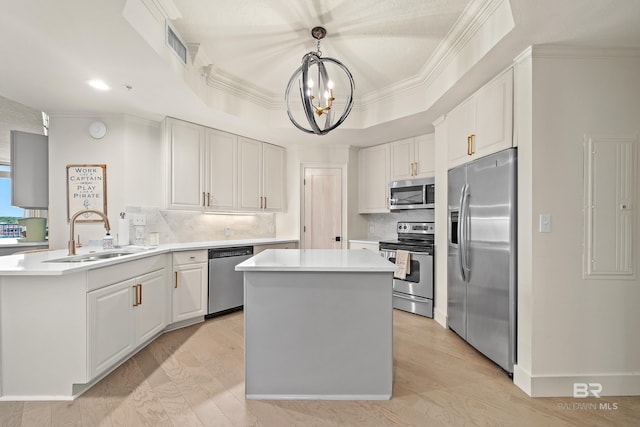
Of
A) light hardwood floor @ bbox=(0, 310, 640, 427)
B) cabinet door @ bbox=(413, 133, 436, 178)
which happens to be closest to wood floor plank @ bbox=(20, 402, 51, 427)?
light hardwood floor @ bbox=(0, 310, 640, 427)

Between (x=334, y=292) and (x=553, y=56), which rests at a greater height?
(x=553, y=56)

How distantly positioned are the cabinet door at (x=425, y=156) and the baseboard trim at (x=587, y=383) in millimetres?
2380

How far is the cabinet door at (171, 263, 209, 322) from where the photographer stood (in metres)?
3.12

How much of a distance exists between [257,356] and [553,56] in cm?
280

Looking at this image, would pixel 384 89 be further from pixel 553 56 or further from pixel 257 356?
pixel 257 356

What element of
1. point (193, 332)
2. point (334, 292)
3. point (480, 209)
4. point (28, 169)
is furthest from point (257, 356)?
point (28, 169)

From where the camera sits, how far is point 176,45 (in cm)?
236

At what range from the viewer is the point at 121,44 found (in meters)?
1.99

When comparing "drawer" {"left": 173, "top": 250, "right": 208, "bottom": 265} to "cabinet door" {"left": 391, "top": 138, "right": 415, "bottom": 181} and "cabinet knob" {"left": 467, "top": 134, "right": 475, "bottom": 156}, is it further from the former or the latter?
"cabinet knob" {"left": 467, "top": 134, "right": 475, "bottom": 156}

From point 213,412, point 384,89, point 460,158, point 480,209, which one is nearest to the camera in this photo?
point 213,412

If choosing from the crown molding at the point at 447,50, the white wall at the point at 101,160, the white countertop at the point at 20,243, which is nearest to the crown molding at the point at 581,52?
the crown molding at the point at 447,50

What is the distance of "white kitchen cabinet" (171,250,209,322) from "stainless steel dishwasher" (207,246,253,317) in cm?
7

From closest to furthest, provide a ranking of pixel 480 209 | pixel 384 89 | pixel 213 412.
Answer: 1. pixel 213 412
2. pixel 480 209
3. pixel 384 89

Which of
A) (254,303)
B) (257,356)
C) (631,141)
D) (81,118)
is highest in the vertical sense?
(81,118)
